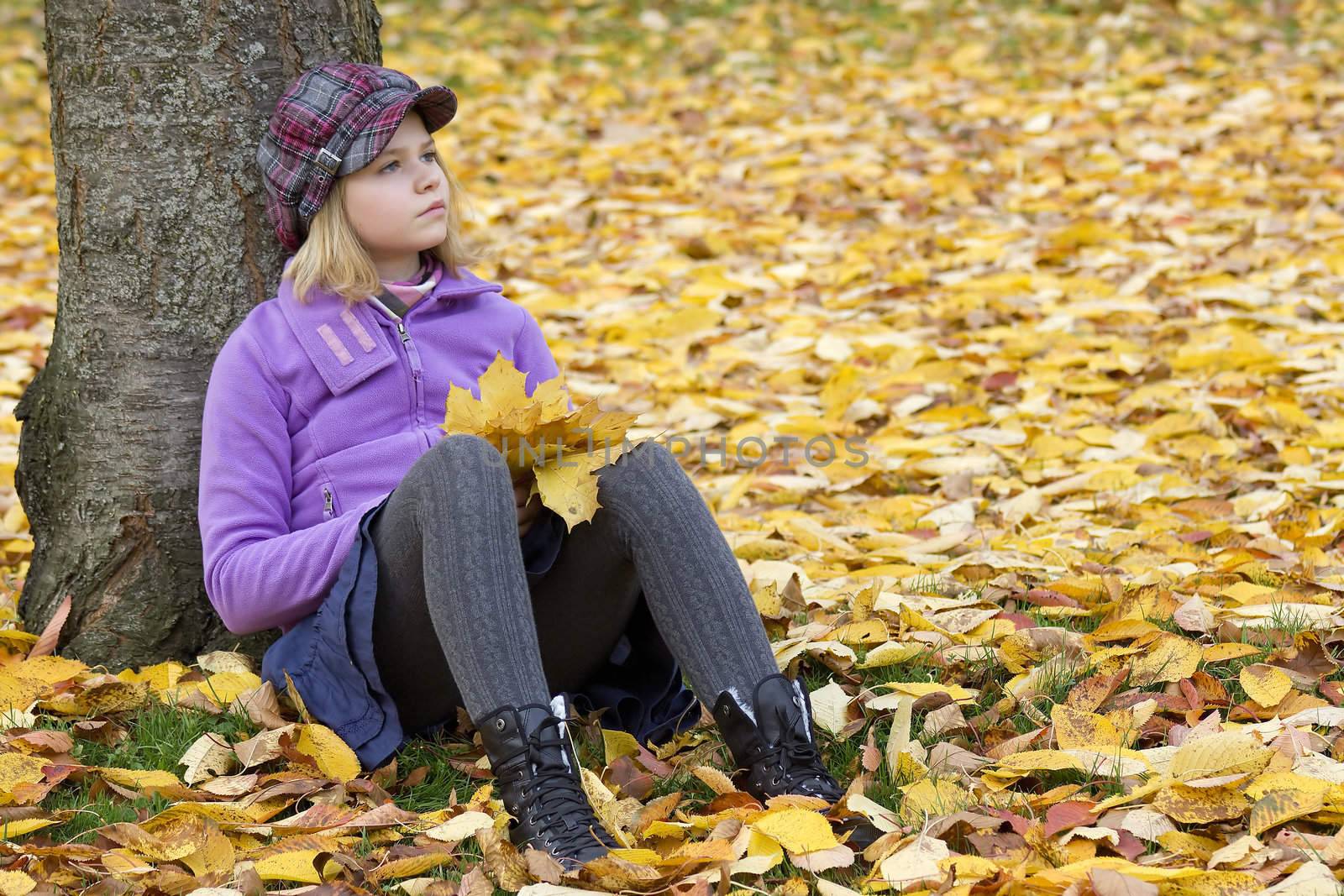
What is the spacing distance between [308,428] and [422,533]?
40 centimetres

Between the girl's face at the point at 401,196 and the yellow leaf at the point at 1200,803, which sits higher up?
the girl's face at the point at 401,196

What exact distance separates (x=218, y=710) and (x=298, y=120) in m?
1.01

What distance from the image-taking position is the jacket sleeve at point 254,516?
2.22m

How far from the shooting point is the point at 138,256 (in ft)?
8.45

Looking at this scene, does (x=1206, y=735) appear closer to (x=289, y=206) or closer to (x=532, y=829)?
(x=532, y=829)

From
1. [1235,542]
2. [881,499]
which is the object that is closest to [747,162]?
[881,499]

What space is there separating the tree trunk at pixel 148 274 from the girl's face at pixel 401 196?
0.30 metres

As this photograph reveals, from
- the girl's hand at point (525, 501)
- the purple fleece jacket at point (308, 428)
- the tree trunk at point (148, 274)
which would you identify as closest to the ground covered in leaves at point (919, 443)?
the tree trunk at point (148, 274)

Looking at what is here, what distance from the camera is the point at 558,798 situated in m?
1.99

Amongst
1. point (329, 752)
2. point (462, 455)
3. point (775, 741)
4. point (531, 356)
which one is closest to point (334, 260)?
point (531, 356)

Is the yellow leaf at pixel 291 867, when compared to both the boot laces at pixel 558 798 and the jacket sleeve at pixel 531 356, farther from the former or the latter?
the jacket sleeve at pixel 531 356

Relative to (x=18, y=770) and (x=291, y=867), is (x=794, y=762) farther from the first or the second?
(x=18, y=770)

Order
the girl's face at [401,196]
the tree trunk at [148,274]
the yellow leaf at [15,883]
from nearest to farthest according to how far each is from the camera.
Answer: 1. the yellow leaf at [15,883]
2. the girl's face at [401,196]
3. the tree trunk at [148,274]

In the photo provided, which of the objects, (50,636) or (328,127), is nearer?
(328,127)
